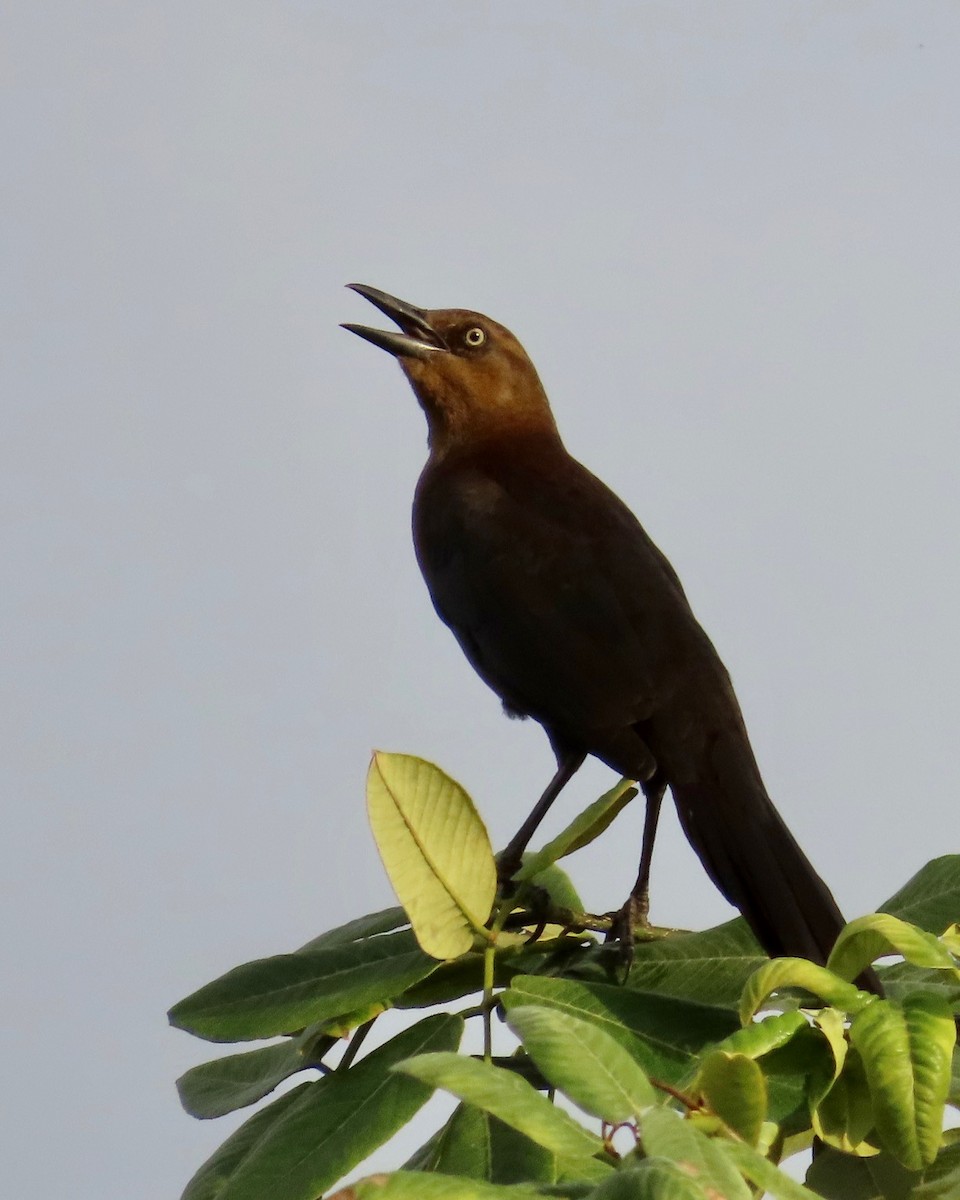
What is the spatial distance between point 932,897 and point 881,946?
484mm

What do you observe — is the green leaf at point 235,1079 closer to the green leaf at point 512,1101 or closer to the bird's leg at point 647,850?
the bird's leg at point 647,850

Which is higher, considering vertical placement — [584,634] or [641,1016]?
[584,634]

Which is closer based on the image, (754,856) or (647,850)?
(754,856)

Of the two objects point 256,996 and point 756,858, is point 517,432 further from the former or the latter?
point 256,996

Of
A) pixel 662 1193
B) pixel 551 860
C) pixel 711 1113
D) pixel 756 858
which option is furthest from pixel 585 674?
pixel 662 1193

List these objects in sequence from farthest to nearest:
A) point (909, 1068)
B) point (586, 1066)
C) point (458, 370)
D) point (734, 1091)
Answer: point (458, 370)
point (909, 1068)
point (734, 1091)
point (586, 1066)

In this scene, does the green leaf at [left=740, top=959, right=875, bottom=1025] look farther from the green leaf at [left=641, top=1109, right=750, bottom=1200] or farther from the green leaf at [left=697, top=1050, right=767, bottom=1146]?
the green leaf at [left=641, top=1109, right=750, bottom=1200]

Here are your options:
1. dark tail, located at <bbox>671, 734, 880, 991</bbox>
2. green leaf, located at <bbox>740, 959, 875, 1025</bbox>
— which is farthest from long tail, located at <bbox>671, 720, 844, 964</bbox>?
green leaf, located at <bbox>740, 959, 875, 1025</bbox>

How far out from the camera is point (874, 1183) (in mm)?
1826

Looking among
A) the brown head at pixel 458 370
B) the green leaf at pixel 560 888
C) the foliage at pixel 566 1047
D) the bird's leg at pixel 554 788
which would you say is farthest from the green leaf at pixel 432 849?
the brown head at pixel 458 370

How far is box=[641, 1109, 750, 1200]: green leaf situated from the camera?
1106mm

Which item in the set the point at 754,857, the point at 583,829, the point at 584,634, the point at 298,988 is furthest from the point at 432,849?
the point at 584,634

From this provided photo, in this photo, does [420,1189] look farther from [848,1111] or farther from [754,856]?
[754,856]

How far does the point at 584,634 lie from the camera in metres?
A: 3.49
